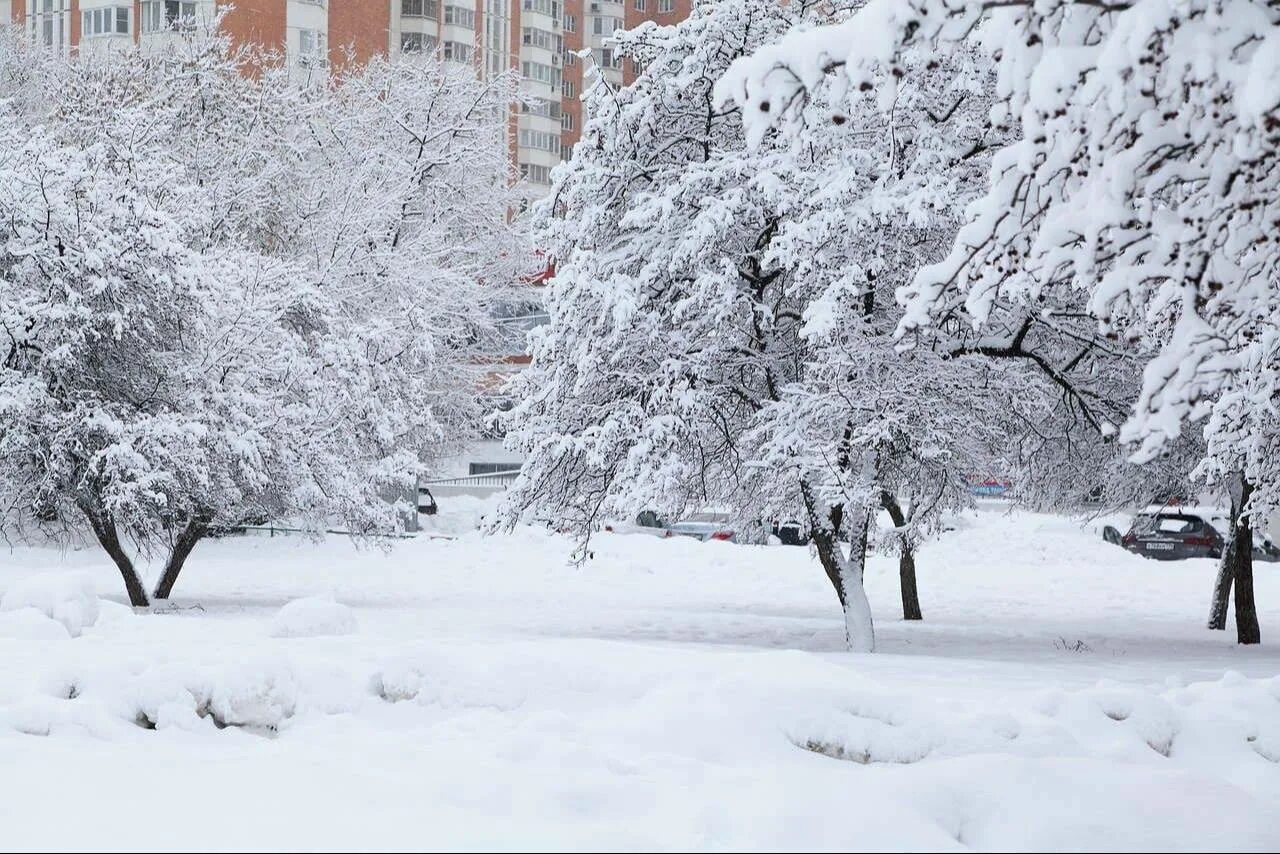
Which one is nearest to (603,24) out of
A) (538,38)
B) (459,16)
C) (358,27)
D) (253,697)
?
(538,38)

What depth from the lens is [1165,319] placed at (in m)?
8.19

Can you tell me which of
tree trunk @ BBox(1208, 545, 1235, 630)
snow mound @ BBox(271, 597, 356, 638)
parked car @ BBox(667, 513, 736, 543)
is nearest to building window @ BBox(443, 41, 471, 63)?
parked car @ BBox(667, 513, 736, 543)

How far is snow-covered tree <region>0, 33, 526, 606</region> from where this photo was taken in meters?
19.2

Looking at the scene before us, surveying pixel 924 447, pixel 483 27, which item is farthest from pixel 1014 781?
pixel 483 27

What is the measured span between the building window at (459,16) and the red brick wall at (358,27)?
577 cm

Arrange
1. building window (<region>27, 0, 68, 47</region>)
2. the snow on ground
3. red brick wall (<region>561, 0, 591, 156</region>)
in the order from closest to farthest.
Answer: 1. the snow on ground
2. building window (<region>27, 0, 68, 47</region>)
3. red brick wall (<region>561, 0, 591, 156</region>)

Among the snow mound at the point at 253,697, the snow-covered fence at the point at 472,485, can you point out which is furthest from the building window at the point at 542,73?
the snow mound at the point at 253,697

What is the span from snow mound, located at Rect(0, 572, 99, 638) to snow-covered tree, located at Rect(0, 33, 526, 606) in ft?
11.4

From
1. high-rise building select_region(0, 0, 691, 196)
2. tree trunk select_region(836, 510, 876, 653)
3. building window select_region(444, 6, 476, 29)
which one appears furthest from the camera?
building window select_region(444, 6, 476, 29)

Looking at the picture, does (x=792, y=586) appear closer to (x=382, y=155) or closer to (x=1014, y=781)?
(x=382, y=155)

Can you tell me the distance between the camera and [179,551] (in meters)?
22.4

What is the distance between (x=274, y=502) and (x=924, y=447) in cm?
1034

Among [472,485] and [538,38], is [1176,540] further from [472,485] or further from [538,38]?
[538,38]

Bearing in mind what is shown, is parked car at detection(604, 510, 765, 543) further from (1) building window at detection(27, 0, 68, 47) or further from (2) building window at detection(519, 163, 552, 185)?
(2) building window at detection(519, 163, 552, 185)
